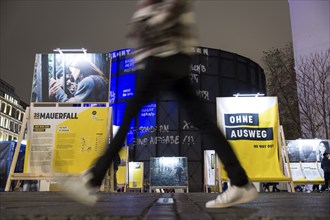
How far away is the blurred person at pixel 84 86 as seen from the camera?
6.30m

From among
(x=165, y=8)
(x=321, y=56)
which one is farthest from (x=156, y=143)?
(x=165, y=8)

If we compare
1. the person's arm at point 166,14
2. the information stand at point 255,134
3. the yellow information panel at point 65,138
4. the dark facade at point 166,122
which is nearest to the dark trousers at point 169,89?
the person's arm at point 166,14

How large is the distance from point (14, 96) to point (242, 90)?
224ft

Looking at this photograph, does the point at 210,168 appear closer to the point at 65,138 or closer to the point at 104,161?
the point at 65,138

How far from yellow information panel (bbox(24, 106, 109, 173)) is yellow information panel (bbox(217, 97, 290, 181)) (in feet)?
7.37

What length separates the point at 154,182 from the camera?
11766mm

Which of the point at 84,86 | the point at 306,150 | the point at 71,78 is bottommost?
the point at 306,150

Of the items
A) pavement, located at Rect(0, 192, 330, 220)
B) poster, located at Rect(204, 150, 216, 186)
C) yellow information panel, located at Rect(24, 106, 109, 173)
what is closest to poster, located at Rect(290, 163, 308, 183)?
poster, located at Rect(204, 150, 216, 186)

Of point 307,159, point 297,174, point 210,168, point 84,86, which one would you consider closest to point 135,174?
point 210,168

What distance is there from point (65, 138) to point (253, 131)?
11.0 ft

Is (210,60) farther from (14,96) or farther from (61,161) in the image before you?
(14,96)

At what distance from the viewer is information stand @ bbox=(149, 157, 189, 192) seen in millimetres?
11805

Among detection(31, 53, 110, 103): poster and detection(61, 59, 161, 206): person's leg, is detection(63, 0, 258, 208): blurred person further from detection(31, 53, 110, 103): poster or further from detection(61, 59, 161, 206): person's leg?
detection(31, 53, 110, 103): poster

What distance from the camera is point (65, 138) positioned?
5.87 meters
